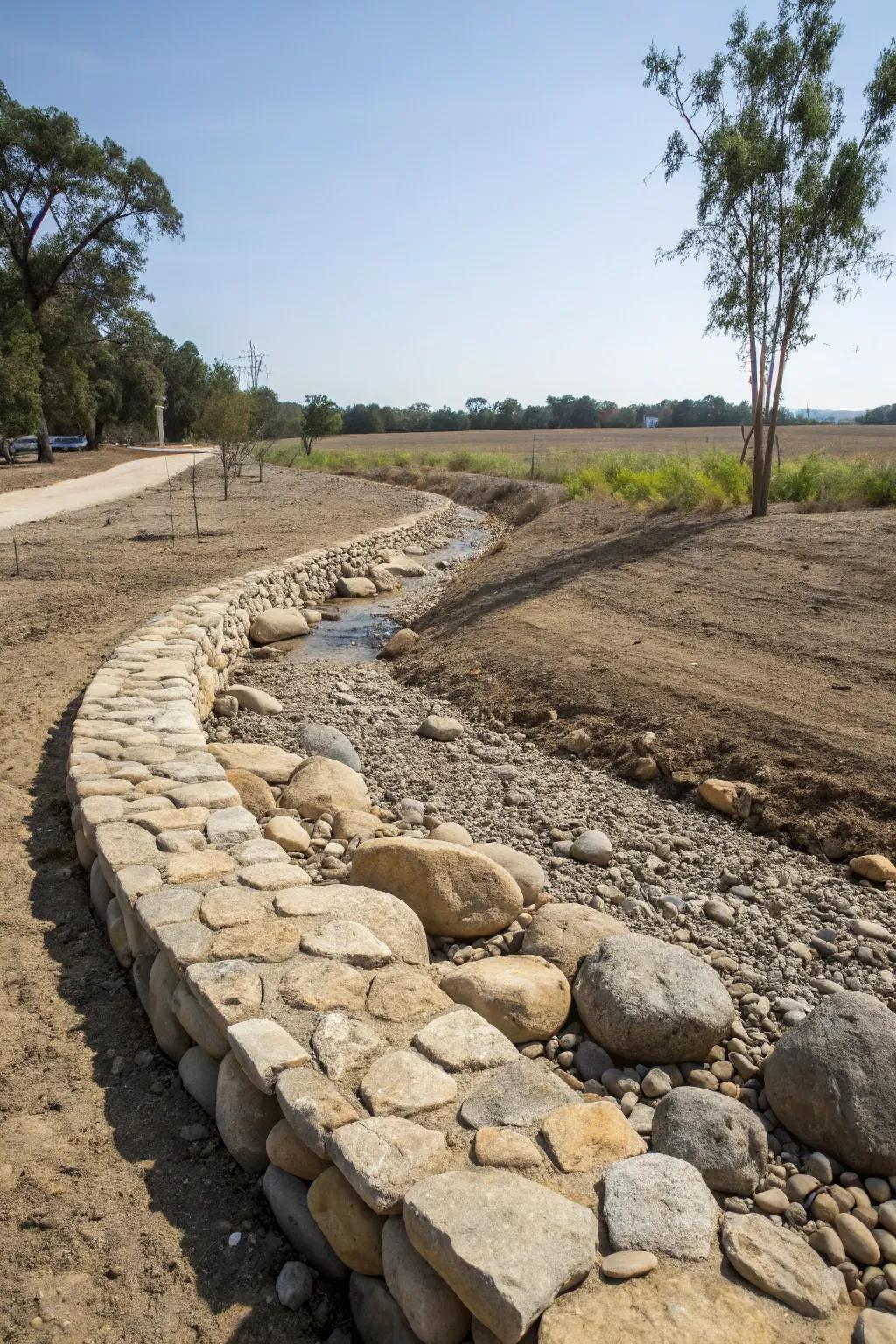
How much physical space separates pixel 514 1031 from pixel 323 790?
92.0 inches

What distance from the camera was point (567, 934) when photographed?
3867 millimetres

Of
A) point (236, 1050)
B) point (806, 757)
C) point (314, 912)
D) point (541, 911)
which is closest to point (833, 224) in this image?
point (806, 757)

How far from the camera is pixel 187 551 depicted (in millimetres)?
13375

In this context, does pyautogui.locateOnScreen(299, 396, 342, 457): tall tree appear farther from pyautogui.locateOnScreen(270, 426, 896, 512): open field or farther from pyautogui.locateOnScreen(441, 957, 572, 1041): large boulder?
pyautogui.locateOnScreen(441, 957, 572, 1041): large boulder

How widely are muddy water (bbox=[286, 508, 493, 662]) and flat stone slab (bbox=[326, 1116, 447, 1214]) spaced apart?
7.56m

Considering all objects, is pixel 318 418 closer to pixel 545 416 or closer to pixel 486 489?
pixel 486 489

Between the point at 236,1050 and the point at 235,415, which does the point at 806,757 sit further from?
the point at 235,415

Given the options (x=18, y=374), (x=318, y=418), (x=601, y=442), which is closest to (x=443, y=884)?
(x=18, y=374)

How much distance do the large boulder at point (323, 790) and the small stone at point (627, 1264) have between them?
3.42 meters

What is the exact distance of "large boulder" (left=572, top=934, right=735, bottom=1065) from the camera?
3250 mm

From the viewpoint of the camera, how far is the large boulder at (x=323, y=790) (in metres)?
5.22

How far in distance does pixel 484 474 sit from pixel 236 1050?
27057 millimetres

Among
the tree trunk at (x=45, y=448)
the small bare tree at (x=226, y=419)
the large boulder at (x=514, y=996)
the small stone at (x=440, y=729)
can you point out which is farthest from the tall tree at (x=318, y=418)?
the large boulder at (x=514, y=996)

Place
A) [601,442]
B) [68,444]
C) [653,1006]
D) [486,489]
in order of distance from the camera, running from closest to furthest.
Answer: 1. [653,1006]
2. [486,489]
3. [68,444]
4. [601,442]
